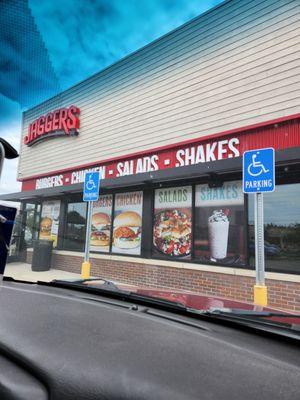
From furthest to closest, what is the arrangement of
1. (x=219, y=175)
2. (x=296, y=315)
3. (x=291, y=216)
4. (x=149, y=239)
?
(x=149, y=239), (x=219, y=175), (x=291, y=216), (x=296, y=315)

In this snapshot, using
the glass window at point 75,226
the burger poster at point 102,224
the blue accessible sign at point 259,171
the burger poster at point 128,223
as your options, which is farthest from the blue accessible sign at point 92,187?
the glass window at point 75,226

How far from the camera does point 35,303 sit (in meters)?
2.21

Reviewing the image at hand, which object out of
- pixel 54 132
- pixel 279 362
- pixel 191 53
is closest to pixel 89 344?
pixel 279 362

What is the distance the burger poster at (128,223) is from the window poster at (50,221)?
287 centimetres

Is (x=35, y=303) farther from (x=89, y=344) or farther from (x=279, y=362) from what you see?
(x=279, y=362)

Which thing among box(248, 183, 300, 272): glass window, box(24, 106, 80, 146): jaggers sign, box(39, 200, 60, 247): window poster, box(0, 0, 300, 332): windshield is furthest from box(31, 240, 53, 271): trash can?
box(24, 106, 80, 146): jaggers sign

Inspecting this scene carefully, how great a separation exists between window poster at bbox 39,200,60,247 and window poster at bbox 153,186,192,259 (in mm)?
4414

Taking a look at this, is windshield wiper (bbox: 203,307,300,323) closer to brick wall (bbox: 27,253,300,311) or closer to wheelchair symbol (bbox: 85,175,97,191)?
brick wall (bbox: 27,253,300,311)

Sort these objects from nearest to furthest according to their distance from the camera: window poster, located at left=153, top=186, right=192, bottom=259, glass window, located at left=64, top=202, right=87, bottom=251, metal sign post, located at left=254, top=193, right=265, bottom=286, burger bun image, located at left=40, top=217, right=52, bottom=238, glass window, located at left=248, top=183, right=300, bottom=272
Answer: metal sign post, located at left=254, top=193, right=265, bottom=286 < glass window, located at left=248, top=183, right=300, bottom=272 < window poster, located at left=153, top=186, right=192, bottom=259 < glass window, located at left=64, top=202, right=87, bottom=251 < burger bun image, located at left=40, top=217, right=52, bottom=238

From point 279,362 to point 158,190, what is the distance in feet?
25.0

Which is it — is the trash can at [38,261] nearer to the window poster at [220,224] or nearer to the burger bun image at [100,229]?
the window poster at [220,224]

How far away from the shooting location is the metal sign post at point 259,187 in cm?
471

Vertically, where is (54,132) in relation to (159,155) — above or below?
above

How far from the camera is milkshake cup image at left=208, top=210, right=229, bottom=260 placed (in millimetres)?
7477
